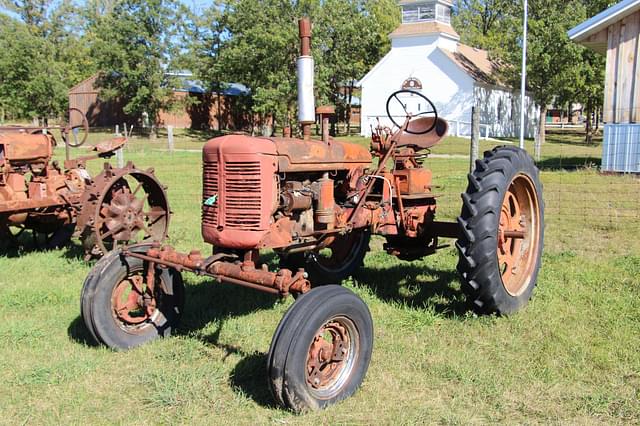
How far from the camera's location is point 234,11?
109 ft

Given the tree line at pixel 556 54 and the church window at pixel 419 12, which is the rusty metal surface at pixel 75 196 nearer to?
the tree line at pixel 556 54

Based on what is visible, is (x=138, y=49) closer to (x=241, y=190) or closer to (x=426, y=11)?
(x=426, y=11)

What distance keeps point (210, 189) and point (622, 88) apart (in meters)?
11.7

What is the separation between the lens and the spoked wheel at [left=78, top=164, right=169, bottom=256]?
6.32 meters

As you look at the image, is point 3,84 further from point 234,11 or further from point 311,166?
point 311,166

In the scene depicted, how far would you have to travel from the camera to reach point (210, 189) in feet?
13.6

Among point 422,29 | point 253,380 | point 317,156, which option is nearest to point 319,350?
point 253,380

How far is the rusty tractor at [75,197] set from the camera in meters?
6.44

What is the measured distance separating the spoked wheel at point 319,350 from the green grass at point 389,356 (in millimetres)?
124

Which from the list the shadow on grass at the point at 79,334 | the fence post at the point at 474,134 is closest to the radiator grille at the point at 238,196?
the shadow on grass at the point at 79,334

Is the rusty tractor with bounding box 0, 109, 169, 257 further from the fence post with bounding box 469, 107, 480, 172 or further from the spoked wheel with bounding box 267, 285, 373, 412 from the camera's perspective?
the fence post with bounding box 469, 107, 480, 172

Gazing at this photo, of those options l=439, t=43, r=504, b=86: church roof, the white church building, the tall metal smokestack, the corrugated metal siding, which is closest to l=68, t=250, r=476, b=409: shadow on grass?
the tall metal smokestack

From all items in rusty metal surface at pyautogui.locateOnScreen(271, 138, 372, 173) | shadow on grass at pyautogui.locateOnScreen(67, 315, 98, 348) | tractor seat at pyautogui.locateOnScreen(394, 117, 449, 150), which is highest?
tractor seat at pyautogui.locateOnScreen(394, 117, 449, 150)

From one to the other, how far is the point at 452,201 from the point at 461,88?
2347cm
